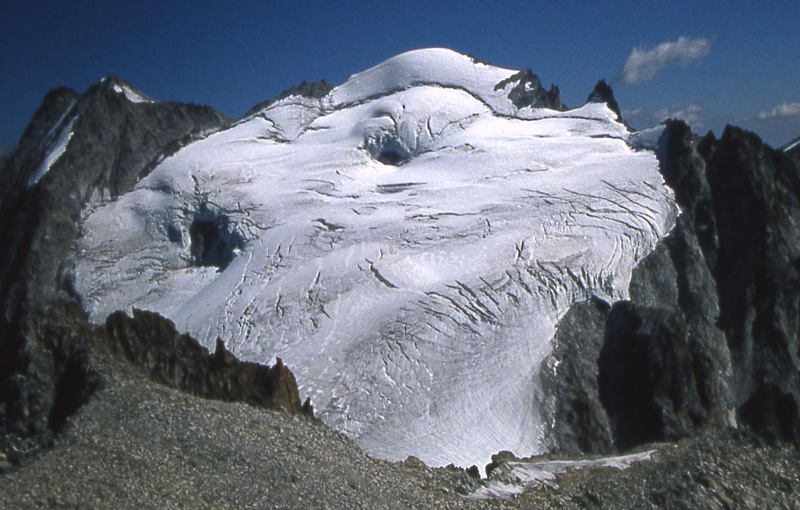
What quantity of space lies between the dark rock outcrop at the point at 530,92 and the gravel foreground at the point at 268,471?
1031 inches

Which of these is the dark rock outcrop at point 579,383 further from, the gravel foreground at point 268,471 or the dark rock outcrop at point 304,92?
the dark rock outcrop at point 304,92

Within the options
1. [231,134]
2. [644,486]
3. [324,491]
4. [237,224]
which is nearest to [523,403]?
[644,486]

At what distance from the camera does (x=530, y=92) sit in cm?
4722

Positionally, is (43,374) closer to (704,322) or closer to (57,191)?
(57,191)

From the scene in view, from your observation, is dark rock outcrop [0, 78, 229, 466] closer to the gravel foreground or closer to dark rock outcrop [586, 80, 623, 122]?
the gravel foreground

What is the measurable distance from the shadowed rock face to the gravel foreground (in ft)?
11.4

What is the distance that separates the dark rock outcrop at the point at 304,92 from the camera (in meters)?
48.0

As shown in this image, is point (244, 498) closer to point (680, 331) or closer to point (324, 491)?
point (324, 491)

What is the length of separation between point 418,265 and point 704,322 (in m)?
12.0

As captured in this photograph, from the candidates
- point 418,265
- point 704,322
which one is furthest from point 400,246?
point 704,322

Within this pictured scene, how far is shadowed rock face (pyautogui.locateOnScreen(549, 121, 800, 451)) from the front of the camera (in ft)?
96.6

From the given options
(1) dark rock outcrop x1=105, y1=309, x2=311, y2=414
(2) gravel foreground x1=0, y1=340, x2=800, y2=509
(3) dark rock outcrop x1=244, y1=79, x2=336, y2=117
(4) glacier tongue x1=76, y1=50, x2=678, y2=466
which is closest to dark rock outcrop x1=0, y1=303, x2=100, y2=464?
(2) gravel foreground x1=0, y1=340, x2=800, y2=509

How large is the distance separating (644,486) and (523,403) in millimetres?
8291

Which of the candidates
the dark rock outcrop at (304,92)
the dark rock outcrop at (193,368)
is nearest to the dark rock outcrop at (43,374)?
the dark rock outcrop at (193,368)
